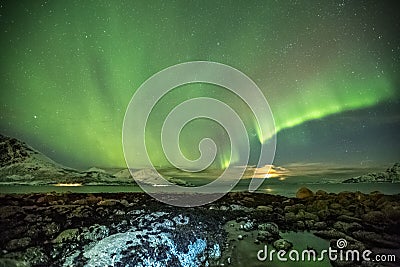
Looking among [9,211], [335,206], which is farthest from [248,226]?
[9,211]

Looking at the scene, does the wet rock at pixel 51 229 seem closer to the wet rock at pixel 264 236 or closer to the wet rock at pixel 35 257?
the wet rock at pixel 35 257

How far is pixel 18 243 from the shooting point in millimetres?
4031

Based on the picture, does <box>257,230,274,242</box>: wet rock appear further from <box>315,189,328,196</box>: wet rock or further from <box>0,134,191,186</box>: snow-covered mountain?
<box>0,134,191,186</box>: snow-covered mountain

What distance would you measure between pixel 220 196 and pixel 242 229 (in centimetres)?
43

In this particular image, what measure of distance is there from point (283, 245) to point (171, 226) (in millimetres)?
1191

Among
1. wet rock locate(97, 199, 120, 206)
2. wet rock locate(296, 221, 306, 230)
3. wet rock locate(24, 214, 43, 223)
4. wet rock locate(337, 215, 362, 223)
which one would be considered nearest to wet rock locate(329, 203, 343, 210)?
wet rock locate(337, 215, 362, 223)

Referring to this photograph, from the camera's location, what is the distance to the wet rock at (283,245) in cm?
412

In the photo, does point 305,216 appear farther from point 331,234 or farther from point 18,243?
point 18,243

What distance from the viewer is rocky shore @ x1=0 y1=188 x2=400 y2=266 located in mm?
4020

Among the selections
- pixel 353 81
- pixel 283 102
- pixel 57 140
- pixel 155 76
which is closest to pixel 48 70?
pixel 57 140

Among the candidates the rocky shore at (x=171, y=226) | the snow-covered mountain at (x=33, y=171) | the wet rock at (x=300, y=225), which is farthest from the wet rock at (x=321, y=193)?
the snow-covered mountain at (x=33, y=171)

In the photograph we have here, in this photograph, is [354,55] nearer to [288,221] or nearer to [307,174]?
[307,174]

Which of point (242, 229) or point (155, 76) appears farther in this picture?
point (155, 76)

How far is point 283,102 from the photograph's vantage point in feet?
14.8
